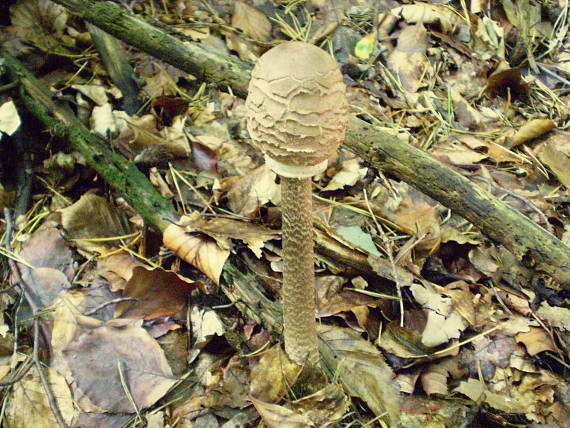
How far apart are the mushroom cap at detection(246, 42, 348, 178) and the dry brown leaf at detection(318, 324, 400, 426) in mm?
985

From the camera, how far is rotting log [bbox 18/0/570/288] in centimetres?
190

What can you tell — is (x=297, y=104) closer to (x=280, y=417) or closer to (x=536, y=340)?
(x=280, y=417)

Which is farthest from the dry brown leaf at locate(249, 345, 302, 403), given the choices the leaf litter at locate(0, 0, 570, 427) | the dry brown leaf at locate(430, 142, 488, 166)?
the dry brown leaf at locate(430, 142, 488, 166)

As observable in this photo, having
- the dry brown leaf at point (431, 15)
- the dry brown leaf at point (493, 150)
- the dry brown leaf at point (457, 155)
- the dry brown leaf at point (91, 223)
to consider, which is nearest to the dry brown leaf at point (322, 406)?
the dry brown leaf at point (91, 223)

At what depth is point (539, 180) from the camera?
2.71 metres

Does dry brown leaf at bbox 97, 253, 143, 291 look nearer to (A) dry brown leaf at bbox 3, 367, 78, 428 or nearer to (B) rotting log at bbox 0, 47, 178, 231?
(B) rotting log at bbox 0, 47, 178, 231

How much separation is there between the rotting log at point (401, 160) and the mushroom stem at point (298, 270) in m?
0.81

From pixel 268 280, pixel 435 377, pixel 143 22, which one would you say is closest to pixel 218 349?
pixel 268 280

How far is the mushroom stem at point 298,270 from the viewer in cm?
142

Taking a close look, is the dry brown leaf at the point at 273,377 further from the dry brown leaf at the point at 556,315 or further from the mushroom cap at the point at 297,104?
the dry brown leaf at the point at 556,315

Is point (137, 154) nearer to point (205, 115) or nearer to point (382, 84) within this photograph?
point (205, 115)

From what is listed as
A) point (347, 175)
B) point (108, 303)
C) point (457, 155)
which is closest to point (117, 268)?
point (108, 303)

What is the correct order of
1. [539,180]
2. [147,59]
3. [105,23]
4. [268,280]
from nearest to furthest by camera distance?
[268,280] < [105,23] < [539,180] < [147,59]

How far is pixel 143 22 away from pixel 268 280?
4.96 ft
